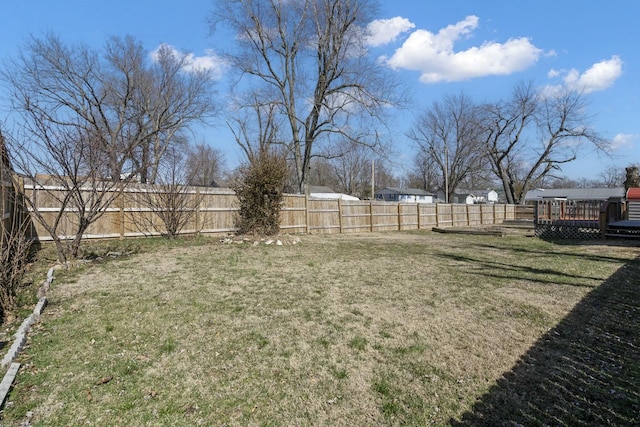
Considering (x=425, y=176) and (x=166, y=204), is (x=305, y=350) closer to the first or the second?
(x=166, y=204)

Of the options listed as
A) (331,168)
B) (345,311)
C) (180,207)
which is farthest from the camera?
(331,168)

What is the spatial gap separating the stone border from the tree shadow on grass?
314 cm

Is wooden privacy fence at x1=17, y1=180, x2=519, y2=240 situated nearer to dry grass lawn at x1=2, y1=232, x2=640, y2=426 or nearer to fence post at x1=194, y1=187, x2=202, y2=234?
fence post at x1=194, y1=187, x2=202, y2=234

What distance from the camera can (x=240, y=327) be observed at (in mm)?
3998

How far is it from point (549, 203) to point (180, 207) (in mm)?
14161

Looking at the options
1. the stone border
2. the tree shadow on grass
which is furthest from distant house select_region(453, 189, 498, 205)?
the stone border

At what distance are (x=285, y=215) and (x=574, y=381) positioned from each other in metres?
11.4

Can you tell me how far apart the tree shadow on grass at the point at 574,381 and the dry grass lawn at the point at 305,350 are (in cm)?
2

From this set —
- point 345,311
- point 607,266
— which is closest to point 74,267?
point 345,311

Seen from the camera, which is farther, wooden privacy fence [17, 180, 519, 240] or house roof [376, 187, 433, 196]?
house roof [376, 187, 433, 196]

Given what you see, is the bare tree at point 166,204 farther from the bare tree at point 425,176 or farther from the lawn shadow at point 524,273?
the bare tree at point 425,176

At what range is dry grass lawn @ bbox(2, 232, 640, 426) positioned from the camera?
2578mm

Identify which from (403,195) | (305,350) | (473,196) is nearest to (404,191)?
(403,195)

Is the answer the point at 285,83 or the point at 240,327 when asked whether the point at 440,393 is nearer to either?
the point at 240,327
